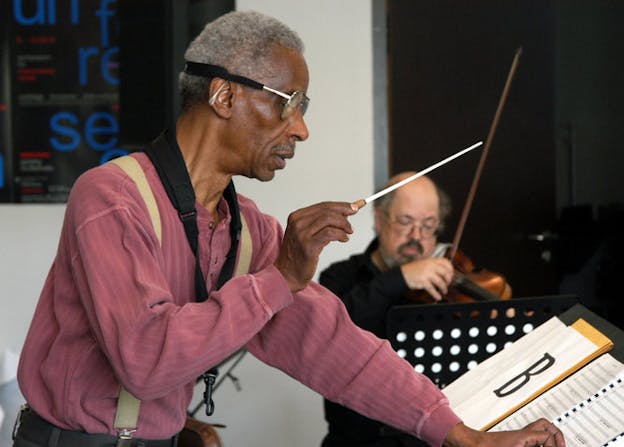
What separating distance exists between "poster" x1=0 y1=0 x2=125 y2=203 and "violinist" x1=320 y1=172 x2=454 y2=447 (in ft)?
3.95

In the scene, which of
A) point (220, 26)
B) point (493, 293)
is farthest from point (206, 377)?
point (493, 293)

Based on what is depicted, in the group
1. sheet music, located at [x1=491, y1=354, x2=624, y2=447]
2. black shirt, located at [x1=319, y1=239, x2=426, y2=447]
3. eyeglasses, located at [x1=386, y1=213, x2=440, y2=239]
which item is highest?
sheet music, located at [x1=491, y1=354, x2=624, y2=447]

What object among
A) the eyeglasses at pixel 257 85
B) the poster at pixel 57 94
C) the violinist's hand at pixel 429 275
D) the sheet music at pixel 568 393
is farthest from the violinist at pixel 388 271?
the poster at pixel 57 94

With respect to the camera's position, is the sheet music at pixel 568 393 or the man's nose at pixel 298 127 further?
the man's nose at pixel 298 127

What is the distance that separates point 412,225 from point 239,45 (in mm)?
1517

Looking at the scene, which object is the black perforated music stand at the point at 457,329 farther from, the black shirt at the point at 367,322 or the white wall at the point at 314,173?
the white wall at the point at 314,173

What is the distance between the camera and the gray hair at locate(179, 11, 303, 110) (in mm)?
1609

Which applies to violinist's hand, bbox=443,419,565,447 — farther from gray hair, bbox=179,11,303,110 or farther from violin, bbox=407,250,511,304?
violin, bbox=407,250,511,304

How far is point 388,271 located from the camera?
107 inches

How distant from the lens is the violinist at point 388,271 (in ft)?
8.53

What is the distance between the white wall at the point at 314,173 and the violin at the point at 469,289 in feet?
2.90

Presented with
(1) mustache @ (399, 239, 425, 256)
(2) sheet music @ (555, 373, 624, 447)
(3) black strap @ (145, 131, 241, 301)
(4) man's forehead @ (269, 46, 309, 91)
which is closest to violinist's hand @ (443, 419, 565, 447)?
(2) sheet music @ (555, 373, 624, 447)

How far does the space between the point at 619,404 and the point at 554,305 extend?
63 centimetres

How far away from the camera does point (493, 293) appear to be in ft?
9.16
